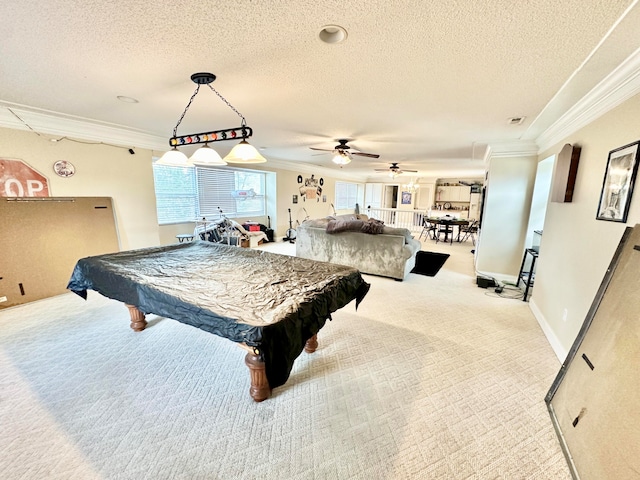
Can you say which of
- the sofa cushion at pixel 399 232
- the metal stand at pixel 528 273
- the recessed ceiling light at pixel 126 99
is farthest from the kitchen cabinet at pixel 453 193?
the recessed ceiling light at pixel 126 99

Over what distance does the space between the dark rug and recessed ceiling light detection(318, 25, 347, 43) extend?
4.06 meters

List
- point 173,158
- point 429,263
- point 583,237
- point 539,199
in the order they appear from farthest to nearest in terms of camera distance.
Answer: point 429,263 < point 539,199 < point 173,158 < point 583,237

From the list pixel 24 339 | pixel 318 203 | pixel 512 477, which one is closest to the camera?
pixel 512 477

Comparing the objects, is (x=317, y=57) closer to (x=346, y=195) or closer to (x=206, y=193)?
(x=206, y=193)

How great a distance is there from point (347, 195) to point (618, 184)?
9.70m

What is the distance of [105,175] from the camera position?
3.86 metres

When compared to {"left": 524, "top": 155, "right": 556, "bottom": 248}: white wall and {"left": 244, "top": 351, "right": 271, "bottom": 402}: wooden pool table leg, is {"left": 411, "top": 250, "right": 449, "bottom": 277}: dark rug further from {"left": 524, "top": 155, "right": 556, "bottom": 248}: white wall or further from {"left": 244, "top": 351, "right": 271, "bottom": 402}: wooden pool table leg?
{"left": 244, "top": 351, "right": 271, "bottom": 402}: wooden pool table leg

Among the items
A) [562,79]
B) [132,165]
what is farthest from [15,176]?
[562,79]

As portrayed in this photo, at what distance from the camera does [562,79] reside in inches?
77.0

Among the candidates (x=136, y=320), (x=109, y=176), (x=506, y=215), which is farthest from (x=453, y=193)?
(x=136, y=320)

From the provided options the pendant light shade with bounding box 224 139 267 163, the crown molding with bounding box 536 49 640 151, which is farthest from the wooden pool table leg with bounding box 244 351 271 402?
the crown molding with bounding box 536 49 640 151

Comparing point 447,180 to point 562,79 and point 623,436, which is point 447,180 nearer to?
point 562,79

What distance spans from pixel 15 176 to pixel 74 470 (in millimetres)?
3509

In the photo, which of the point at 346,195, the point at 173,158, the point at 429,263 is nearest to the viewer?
the point at 173,158
